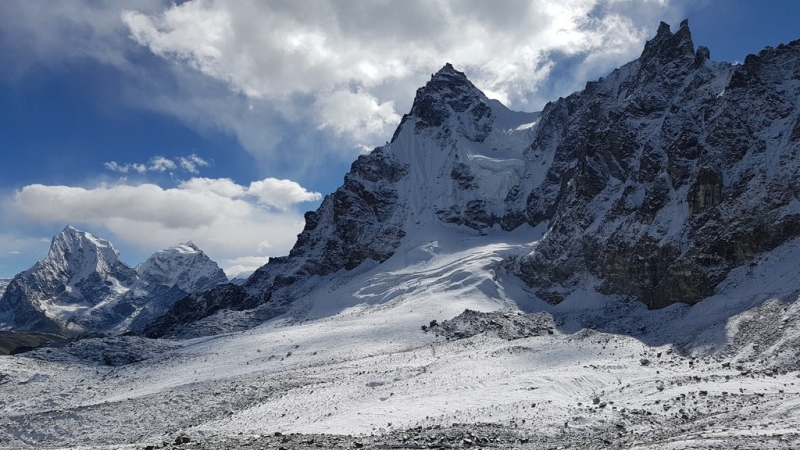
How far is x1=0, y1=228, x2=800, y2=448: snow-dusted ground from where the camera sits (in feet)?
90.5

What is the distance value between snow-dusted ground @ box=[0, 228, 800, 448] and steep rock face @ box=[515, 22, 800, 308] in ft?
13.3

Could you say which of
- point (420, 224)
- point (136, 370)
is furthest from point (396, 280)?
point (136, 370)

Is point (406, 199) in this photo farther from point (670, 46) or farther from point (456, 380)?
point (456, 380)

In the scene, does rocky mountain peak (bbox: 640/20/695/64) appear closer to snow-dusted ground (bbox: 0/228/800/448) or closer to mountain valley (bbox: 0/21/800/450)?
mountain valley (bbox: 0/21/800/450)

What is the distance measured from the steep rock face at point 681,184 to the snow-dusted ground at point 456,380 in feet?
13.3

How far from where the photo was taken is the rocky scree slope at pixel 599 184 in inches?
2591

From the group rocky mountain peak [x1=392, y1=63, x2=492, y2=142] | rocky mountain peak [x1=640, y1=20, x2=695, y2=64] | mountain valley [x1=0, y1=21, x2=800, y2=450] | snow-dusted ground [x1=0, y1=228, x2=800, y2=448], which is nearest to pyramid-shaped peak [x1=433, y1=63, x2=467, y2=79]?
rocky mountain peak [x1=392, y1=63, x2=492, y2=142]

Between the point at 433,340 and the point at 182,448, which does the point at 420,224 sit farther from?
the point at 182,448

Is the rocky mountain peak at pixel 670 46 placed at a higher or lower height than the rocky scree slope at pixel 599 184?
higher

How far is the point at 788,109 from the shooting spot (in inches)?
2763

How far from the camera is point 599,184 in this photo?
310 feet

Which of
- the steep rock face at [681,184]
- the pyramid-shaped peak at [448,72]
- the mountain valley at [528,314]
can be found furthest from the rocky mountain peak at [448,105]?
the steep rock face at [681,184]

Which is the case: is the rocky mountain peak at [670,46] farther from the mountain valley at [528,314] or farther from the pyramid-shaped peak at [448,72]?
the pyramid-shaped peak at [448,72]

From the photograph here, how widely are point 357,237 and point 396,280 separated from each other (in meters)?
30.5
